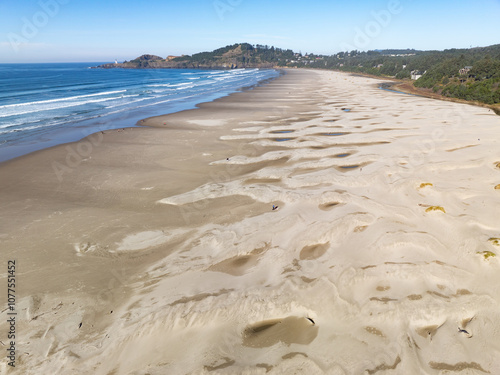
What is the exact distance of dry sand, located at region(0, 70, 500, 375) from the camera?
25.2 feet

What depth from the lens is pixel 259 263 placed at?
11133 mm

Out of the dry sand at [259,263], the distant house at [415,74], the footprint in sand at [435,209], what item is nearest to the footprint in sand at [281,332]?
the dry sand at [259,263]

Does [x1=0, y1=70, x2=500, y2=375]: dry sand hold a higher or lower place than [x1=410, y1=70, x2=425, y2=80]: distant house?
lower

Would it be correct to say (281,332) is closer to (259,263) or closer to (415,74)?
(259,263)

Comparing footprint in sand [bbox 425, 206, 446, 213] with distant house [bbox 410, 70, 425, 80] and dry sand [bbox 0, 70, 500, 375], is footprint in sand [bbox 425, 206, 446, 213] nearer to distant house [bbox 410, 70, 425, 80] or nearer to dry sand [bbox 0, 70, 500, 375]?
dry sand [bbox 0, 70, 500, 375]

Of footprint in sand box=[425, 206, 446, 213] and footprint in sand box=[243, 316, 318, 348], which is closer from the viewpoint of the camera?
footprint in sand box=[243, 316, 318, 348]

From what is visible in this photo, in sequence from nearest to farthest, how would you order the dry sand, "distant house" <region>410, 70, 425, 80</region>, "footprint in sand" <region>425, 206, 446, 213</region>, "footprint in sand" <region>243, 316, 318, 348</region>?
the dry sand, "footprint in sand" <region>243, 316, 318, 348</region>, "footprint in sand" <region>425, 206, 446, 213</region>, "distant house" <region>410, 70, 425, 80</region>

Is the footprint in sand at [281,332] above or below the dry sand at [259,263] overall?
below

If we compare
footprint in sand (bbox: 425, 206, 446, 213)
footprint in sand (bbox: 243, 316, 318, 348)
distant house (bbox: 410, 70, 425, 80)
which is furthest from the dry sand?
distant house (bbox: 410, 70, 425, 80)

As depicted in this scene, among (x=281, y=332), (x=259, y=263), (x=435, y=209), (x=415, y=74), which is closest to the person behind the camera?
(x=281, y=332)

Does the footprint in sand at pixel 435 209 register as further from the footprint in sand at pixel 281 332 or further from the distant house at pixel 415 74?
the distant house at pixel 415 74

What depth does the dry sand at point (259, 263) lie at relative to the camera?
303 inches

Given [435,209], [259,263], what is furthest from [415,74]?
[259,263]

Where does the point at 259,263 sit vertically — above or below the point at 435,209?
below
